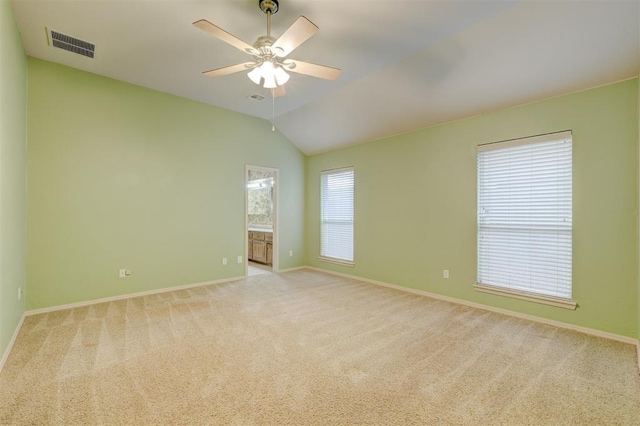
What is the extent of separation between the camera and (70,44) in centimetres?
328

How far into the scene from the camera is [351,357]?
2588mm

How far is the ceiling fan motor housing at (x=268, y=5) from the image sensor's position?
8.26ft

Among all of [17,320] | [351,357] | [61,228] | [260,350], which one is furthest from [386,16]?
[17,320]

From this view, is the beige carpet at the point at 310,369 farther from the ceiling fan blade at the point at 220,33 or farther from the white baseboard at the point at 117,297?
the ceiling fan blade at the point at 220,33

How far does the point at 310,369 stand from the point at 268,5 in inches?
123

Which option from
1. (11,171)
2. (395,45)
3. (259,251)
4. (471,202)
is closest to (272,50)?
(395,45)

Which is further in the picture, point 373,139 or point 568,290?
point 373,139

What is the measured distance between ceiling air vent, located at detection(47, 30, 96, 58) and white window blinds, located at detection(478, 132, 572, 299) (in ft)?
16.3

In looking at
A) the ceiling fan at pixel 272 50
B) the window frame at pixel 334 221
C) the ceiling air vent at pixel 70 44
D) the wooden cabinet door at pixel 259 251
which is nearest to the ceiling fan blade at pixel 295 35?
the ceiling fan at pixel 272 50

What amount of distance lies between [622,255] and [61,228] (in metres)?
6.47

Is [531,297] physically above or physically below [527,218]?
below

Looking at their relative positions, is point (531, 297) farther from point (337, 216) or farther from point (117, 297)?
point (117, 297)

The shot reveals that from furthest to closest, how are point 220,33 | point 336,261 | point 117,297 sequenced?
point 336,261, point 117,297, point 220,33

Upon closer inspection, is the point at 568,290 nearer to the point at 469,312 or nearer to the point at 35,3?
the point at 469,312
